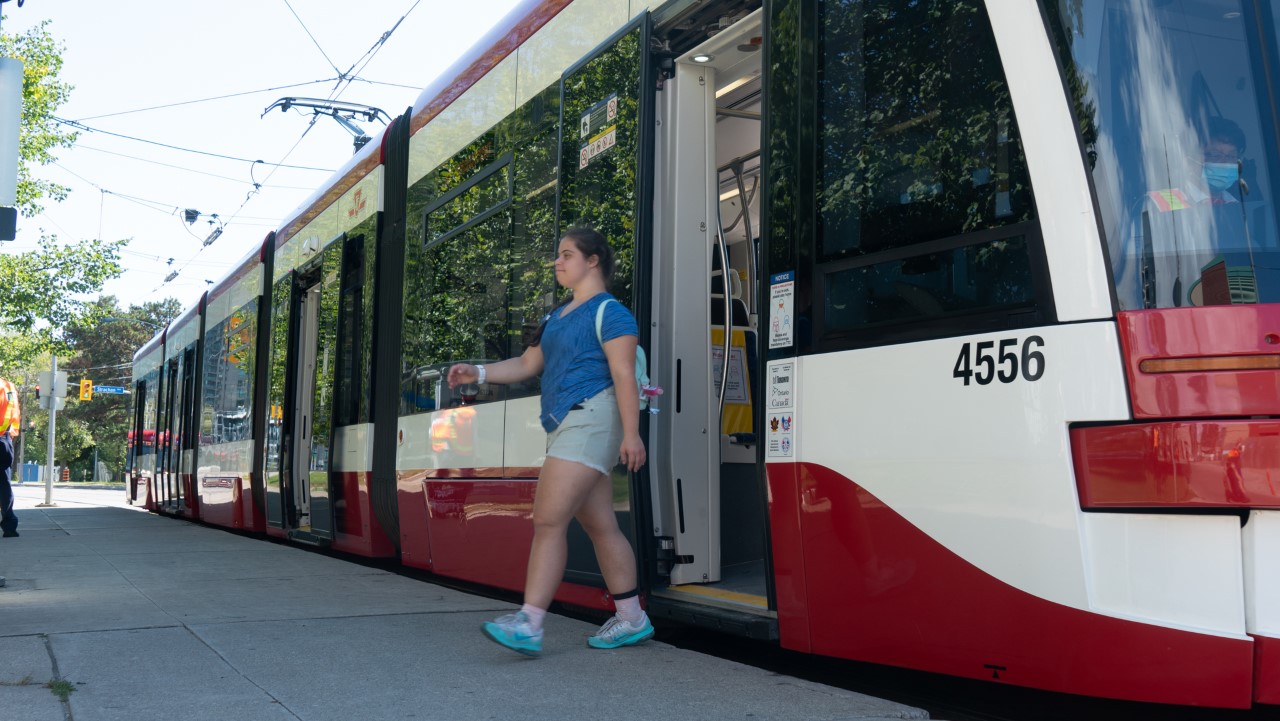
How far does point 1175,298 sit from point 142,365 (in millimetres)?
22864

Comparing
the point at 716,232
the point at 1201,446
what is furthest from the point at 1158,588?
the point at 716,232

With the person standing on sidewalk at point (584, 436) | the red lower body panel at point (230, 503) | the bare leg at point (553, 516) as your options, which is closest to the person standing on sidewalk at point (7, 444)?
the red lower body panel at point (230, 503)

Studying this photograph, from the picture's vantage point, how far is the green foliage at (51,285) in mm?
25531

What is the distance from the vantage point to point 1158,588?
10.3ft

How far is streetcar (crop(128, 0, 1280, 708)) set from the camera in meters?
3.13

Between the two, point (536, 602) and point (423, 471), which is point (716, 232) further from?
point (423, 471)

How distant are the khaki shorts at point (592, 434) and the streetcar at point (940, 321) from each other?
1.58 feet

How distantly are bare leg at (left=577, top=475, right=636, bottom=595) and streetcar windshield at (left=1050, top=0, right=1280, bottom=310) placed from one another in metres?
2.14

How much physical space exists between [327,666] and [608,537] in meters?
1.15

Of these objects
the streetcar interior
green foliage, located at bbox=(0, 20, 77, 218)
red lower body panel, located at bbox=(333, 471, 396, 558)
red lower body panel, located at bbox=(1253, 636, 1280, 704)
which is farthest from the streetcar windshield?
green foliage, located at bbox=(0, 20, 77, 218)

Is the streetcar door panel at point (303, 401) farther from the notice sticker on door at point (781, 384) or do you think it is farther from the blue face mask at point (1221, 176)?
the blue face mask at point (1221, 176)

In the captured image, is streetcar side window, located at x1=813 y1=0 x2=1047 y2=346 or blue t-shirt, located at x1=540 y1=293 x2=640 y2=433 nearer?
streetcar side window, located at x1=813 y1=0 x2=1047 y2=346

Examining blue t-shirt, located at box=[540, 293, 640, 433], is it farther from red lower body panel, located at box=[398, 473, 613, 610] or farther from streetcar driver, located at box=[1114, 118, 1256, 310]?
streetcar driver, located at box=[1114, 118, 1256, 310]

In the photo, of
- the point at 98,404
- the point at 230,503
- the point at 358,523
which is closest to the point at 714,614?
the point at 358,523
